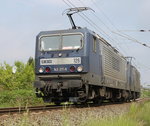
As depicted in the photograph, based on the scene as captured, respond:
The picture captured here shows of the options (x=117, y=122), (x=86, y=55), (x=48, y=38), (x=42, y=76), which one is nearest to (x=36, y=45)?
(x=48, y=38)

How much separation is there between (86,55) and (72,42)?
80 centimetres

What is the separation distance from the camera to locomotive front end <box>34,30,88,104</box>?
37.1ft

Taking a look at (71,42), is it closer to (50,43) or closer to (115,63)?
(50,43)

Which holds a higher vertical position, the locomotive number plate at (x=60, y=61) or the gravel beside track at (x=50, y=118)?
the locomotive number plate at (x=60, y=61)

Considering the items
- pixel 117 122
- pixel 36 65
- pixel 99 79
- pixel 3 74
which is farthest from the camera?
pixel 3 74

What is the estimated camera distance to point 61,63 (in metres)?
11.5

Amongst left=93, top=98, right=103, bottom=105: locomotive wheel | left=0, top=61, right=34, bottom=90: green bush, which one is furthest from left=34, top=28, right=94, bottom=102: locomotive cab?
left=0, top=61, right=34, bottom=90: green bush

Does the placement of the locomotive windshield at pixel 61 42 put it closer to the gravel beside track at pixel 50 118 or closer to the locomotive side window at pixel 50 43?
the locomotive side window at pixel 50 43

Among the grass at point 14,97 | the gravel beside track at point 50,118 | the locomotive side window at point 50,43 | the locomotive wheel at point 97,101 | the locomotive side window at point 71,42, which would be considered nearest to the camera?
the gravel beside track at point 50,118

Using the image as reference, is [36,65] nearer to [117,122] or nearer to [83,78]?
A: [83,78]

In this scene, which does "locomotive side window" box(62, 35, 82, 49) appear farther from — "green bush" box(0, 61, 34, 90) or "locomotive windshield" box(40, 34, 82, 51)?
"green bush" box(0, 61, 34, 90)

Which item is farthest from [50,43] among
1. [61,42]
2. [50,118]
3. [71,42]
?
[50,118]

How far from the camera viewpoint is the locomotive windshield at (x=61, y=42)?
11773 mm

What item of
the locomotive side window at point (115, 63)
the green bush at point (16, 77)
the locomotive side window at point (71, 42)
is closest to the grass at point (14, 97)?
the locomotive side window at point (115, 63)
